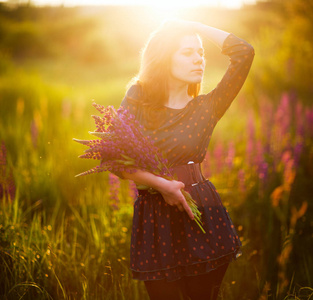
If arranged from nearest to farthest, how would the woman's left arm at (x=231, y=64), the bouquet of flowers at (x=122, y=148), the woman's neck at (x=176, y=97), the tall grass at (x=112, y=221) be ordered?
the bouquet of flowers at (x=122, y=148) < the woman's left arm at (x=231, y=64) < the woman's neck at (x=176, y=97) < the tall grass at (x=112, y=221)

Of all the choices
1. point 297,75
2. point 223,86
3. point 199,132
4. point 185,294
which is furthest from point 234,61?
point 297,75

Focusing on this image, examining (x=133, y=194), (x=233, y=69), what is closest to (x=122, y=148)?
(x=233, y=69)

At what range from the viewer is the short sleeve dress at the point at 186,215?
5.71ft

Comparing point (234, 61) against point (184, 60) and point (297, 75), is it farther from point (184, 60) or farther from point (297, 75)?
point (297, 75)

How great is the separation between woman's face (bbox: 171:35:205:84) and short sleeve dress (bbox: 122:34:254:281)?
0.15 metres

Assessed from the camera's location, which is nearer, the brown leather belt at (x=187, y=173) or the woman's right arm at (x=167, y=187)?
the woman's right arm at (x=167, y=187)

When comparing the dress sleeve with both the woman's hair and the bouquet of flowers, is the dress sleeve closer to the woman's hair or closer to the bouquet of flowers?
the woman's hair

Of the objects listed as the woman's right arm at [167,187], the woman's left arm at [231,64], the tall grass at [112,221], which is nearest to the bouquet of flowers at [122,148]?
the woman's right arm at [167,187]

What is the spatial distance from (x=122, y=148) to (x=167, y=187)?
0.29m

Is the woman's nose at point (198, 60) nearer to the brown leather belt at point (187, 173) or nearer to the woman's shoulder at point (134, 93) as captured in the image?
the woman's shoulder at point (134, 93)

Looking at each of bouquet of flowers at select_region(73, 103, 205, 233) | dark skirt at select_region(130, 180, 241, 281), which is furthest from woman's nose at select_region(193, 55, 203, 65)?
dark skirt at select_region(130, 180, 241, 281)

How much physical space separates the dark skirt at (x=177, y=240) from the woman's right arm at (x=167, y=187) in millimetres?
122

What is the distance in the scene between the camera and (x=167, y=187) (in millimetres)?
1631

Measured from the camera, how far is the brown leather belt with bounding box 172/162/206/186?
1.82 metres
